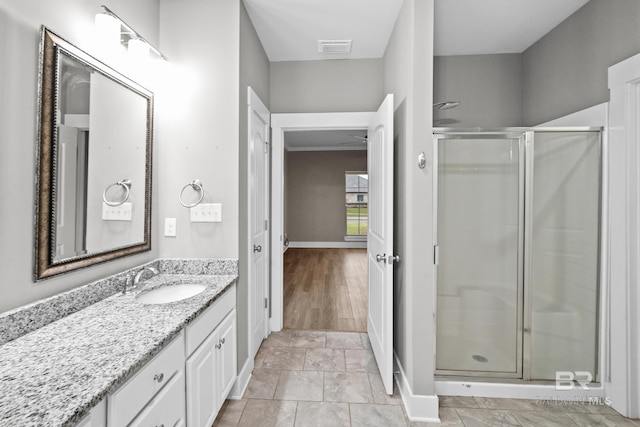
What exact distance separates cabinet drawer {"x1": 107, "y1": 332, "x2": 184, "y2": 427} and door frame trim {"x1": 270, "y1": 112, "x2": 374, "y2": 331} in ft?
5.36

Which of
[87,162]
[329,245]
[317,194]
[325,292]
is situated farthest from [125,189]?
[329,245]

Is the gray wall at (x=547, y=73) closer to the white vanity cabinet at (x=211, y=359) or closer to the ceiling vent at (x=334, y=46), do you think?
the ceiling vent at (x=334, y=46)

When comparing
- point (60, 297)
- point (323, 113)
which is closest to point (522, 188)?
point (323, 113)

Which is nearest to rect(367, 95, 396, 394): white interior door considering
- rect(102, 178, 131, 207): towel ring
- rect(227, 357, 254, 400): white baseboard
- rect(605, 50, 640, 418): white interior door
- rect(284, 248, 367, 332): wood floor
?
rect(284, 248, 367, 332): wood floor

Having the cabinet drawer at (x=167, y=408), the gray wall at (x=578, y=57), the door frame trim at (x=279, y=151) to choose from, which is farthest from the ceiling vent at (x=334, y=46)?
the cabinet drawer at (x=167, y=408)

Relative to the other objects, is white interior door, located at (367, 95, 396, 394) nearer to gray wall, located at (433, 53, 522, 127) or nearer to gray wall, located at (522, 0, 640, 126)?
gray wall, located at (433, 53, 522, 127)

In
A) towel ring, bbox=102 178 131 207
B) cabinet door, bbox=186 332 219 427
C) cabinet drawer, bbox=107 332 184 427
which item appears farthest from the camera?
towel ring, bbox=102 178 131 207

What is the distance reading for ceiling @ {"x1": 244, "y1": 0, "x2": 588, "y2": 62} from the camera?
204 cm

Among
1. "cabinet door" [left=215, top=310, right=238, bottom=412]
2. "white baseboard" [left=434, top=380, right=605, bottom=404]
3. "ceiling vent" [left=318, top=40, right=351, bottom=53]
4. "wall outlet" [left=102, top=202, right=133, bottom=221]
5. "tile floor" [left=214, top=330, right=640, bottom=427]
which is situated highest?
"ceiling vent" [left=318, top=40, right=351, bottom=53]

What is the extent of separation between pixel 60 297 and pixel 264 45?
7.94 ft

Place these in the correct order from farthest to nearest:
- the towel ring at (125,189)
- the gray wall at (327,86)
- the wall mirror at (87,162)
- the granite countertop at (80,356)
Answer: the gray wall at (327,86) → the towel ring at (125,189) → the wall mirror at (87,162) → the granite countertop at (80,356)

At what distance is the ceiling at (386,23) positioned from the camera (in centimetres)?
204

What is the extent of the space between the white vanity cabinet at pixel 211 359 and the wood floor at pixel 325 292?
1302 millimetres

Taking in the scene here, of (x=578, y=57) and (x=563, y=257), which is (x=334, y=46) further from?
(x=563, y=257)
